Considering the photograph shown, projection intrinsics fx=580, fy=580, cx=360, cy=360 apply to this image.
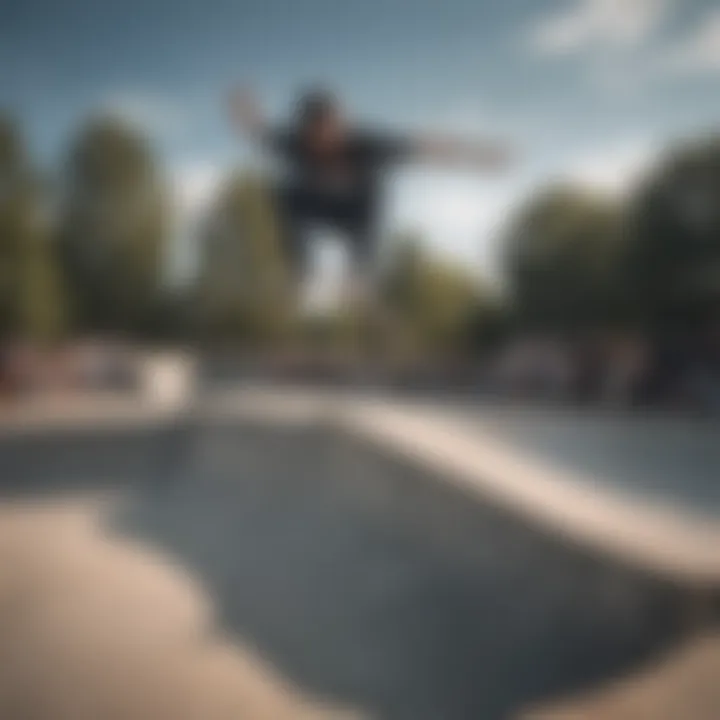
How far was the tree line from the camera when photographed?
2938 millimetres

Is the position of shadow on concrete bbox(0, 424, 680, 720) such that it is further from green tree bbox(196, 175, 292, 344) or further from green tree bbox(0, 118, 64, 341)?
green tree bbox(0, 118, 64, 341)

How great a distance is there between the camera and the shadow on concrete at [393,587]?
1745mm

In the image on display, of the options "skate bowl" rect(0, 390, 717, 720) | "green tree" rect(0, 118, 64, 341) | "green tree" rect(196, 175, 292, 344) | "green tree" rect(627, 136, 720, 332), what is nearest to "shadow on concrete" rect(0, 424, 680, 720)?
"skate bowl" rect(0, 390, 717, 720)

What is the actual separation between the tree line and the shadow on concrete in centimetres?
106

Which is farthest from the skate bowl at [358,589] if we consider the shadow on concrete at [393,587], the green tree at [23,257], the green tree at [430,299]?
the green tree at [23,257]

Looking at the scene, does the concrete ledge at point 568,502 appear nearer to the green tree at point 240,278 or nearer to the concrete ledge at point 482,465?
the concrete ledge at point 482,465

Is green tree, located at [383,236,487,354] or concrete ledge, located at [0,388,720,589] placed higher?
green tree, located at [383,236,487,354]

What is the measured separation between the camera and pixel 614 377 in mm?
4383

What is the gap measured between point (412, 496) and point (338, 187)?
1.82 metres

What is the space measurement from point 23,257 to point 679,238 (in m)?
3.33

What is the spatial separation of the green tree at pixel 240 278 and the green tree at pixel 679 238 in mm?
2000

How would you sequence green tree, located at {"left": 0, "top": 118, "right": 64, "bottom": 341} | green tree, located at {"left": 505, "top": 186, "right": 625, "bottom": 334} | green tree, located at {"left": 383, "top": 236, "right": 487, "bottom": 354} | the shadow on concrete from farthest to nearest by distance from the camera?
green tree, located at {"left": 383, "top": 236, "right": 487, "bottom": 354} → green tree, located at {"left": 505, "top": 186, "right": 625, "bottom": 334} → green tree, located at {"left": 0, "top": 118, "right": 64, "bottom": 341} → the shadow on concrete

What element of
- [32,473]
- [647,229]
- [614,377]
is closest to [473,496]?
[647,229]

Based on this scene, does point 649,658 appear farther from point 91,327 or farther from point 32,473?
point 32,473
